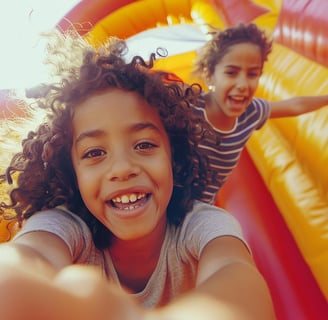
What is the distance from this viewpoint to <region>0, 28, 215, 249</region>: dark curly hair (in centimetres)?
66

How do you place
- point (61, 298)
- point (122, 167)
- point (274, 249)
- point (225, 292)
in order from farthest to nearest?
point (274, 249) → point (122, 167) → point (225, 292) → point (61, 298)

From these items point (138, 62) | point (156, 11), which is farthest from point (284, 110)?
point (156, 11)

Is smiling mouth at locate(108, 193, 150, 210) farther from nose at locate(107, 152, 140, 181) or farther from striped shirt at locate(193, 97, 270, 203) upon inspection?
striped shirt at locate(193, 97, 270, 203)

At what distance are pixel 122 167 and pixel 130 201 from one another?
48 millimetres

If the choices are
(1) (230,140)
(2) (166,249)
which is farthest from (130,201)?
(1) (230,140)

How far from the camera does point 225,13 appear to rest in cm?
198

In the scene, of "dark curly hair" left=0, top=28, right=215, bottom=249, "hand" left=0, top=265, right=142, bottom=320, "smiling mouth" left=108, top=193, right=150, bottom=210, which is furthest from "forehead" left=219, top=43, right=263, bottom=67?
"hand" left=0, top=265, right=142, bottom=320

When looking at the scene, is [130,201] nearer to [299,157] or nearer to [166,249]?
[166,249]

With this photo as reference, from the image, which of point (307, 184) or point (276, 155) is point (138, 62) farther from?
point (276, 155)

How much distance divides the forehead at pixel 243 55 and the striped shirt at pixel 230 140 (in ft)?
0.36

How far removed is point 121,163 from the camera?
582mm

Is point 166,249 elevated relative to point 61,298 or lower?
lower

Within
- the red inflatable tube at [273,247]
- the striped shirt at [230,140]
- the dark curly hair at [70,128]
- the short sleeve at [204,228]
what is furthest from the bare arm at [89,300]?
the striped shirt at [230,140]

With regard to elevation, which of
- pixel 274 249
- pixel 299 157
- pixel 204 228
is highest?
pixel 204 228
